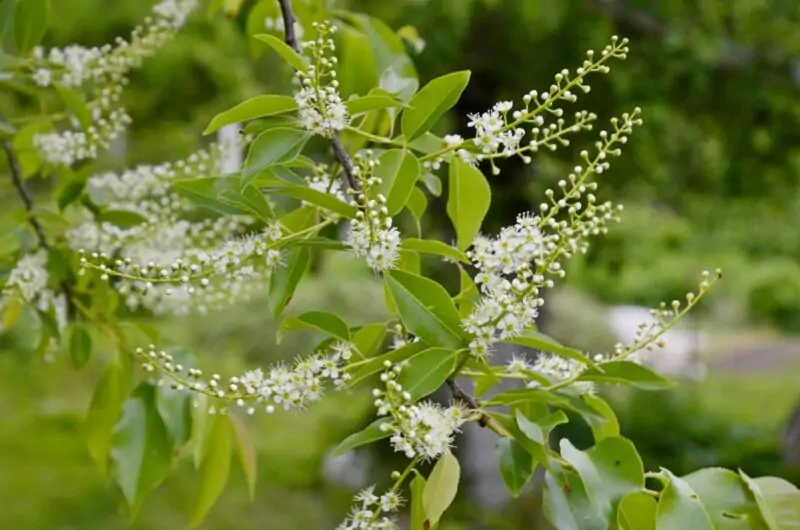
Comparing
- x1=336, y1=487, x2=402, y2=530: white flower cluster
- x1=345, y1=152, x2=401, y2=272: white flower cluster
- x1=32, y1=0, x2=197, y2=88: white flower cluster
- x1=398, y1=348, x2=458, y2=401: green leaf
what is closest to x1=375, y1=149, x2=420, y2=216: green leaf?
x1=345, y1=152, x2=401, y2=272: white flower cluster

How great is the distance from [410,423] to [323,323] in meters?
0.16

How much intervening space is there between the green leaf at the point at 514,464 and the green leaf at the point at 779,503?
0.66 feet

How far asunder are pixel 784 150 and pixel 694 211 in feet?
3.81

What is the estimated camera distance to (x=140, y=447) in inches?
42.0

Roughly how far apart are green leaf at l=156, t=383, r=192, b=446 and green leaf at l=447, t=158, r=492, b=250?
0.43 meters

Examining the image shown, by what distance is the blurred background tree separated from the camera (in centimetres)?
315

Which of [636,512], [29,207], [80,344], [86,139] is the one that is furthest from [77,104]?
[636,512]

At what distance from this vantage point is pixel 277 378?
2.45 ft

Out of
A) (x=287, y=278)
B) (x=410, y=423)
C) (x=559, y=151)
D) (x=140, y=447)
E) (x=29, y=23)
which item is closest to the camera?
(x=410, y=423)

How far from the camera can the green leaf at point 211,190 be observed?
0.83 m

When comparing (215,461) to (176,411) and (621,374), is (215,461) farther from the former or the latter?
(621,374)

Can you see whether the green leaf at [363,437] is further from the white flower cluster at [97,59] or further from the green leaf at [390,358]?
the white flower cluster at [97,59]

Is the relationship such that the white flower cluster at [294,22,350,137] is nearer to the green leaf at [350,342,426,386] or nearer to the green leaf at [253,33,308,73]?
the green leaf at [253,33,308,73]

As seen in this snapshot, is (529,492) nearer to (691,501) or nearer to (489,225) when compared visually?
(489,225)
